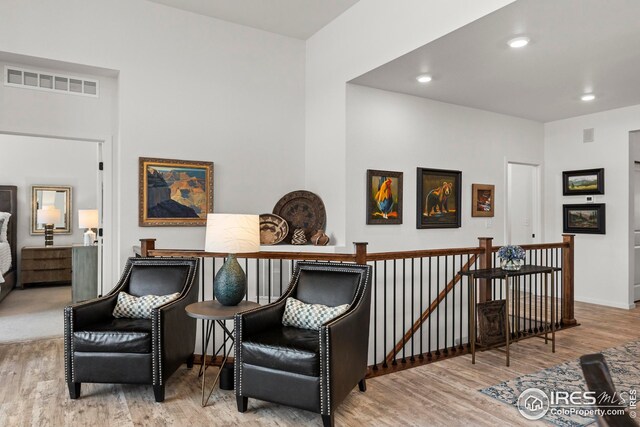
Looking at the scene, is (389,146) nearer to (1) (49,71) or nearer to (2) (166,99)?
(2) (166,99)

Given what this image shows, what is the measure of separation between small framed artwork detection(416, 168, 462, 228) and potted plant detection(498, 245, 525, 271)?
1.85 m

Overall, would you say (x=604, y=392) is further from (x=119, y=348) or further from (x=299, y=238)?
(x=299, y=238)

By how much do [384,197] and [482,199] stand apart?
1925mm

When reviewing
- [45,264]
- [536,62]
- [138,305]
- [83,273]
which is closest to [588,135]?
[536,62]

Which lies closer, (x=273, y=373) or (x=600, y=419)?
(x=600, y=419)

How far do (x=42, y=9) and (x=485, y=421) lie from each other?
17.8ft

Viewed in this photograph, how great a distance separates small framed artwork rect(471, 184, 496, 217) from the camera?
6567 mm

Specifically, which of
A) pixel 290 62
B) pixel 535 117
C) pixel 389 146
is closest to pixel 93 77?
pixel 290 62

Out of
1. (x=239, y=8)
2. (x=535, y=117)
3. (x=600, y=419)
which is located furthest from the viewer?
(x=535, y=117)

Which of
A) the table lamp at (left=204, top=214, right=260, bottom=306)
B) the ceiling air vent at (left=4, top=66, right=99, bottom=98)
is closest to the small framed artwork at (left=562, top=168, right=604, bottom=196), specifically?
the table lamp at (left=204, top=214, right=260, bottom=306)

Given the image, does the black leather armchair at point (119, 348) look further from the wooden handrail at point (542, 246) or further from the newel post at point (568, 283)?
the newel post at point (568, 283)

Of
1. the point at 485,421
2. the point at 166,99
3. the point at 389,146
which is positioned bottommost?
the point at 485,421

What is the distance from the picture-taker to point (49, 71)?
477cm

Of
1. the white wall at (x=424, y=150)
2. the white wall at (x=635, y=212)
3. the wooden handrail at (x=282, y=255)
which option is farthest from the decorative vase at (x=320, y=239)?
the white wall at (x=635, y=212)
